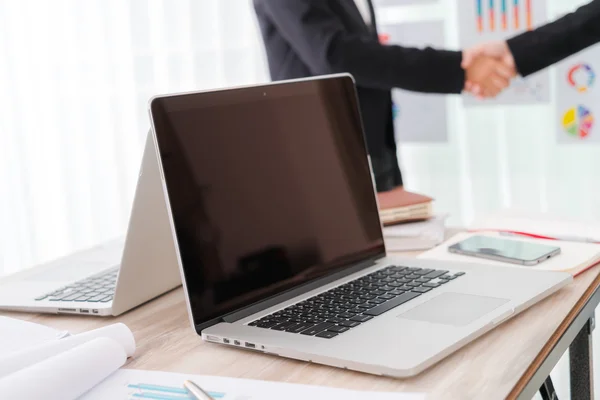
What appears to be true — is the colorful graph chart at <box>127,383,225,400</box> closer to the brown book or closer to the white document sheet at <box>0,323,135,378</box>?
the white document sheet at <box>0,323,135,378</box>

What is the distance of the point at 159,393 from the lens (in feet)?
2.32

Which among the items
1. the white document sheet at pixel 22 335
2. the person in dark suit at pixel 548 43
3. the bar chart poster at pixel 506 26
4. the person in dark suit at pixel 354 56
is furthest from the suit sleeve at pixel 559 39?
the white document sheet at pixel 22 335

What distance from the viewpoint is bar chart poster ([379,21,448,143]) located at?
2.44 metres

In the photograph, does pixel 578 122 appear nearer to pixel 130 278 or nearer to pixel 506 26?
pixel 506 26

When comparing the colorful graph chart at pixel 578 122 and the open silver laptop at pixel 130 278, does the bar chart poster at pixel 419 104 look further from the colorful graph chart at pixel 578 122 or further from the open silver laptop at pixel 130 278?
the open silver laptop at pixel 130 278

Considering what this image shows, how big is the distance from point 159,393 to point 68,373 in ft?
0.27

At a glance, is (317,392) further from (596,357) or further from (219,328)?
(596,357)

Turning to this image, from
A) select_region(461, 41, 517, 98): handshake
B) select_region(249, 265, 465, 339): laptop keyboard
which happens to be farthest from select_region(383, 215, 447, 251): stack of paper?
select_region(461, 41, 517, 98): handshake

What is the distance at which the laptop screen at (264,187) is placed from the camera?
86cm

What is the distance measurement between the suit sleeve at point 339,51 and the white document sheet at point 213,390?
1.24 m

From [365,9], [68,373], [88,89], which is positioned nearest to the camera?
[68,373]

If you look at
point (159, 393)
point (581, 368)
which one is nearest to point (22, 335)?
point (159, 393)

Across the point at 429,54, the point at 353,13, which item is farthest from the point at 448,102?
the point at 353,13

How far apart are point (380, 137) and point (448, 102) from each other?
0.69 m
